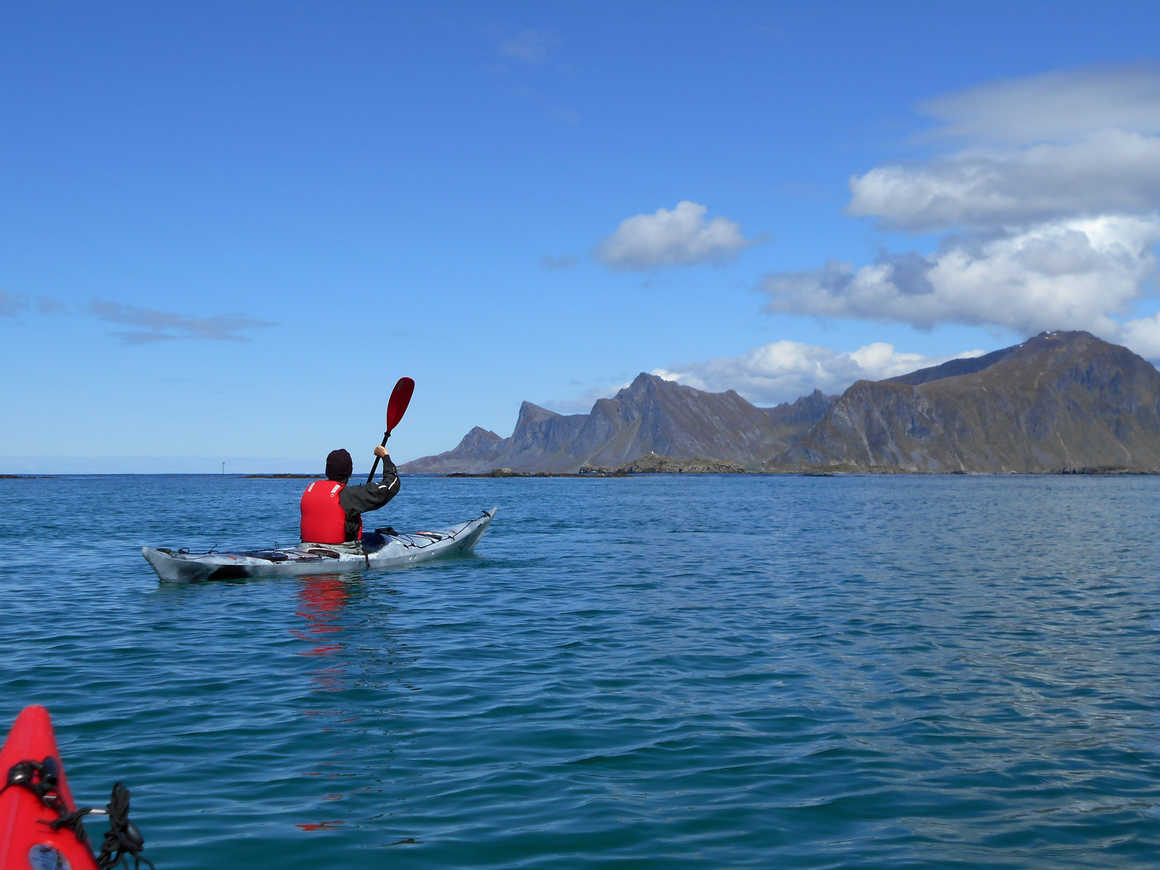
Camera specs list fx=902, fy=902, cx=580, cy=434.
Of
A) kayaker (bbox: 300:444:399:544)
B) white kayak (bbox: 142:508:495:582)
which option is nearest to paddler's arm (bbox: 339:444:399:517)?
kayaker (bbox: 300:444:399:544)

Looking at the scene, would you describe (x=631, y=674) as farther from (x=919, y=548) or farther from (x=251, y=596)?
(x=919, y=548)

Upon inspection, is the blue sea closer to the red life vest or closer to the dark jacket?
the red life vest

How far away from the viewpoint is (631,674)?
12.4 metres

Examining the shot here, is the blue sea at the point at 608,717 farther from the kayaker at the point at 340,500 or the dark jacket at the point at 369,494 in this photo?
the dark jacket at the point at 369,494

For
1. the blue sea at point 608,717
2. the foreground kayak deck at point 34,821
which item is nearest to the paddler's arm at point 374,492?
the blue sea at point 608,717

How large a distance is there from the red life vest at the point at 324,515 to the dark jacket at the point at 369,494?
167 mm

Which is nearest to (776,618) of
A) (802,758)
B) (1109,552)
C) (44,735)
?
(802,758)

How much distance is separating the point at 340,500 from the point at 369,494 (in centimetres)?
95

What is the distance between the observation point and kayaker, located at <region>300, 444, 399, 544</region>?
22.0m

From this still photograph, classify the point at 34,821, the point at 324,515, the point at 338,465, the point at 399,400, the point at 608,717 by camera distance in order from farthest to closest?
1. the point at 399,400
2. the point at 324,515
3. the point at 338,465
4. the point at 608,717
5. the point at 34,821

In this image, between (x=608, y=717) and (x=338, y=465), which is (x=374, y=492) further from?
(x=608, y=717)

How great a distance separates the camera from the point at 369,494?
73.6 feet

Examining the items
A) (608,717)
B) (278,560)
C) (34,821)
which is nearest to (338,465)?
(278,560)

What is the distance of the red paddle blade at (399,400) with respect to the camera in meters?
25.0
